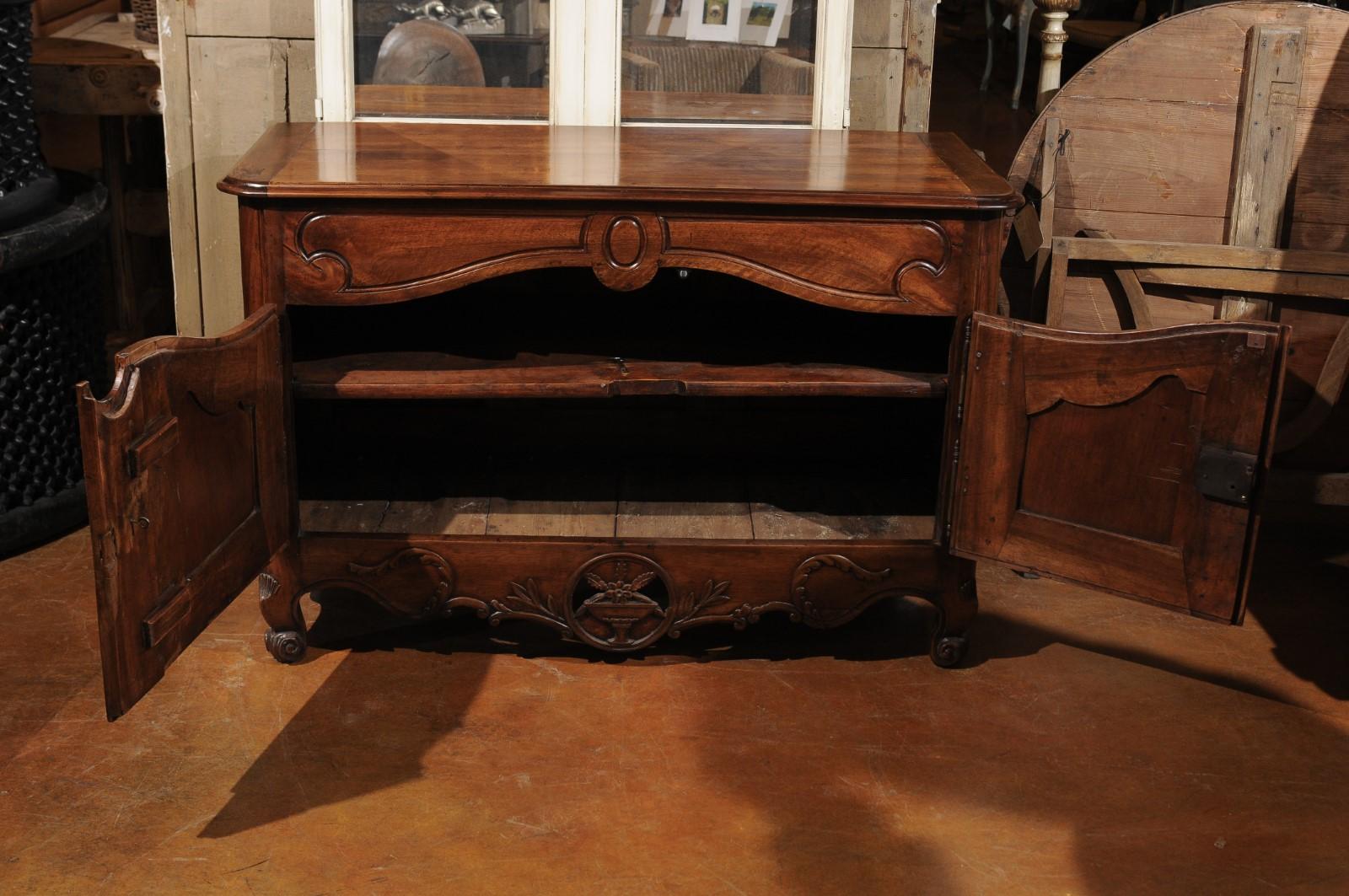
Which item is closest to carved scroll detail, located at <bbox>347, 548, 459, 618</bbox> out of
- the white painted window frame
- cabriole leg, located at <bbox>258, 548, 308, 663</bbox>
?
cabriole leg, located at <bbox>258, 548, 308, 663</bbox>

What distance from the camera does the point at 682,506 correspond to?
313 cm

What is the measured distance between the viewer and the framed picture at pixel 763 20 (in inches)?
132

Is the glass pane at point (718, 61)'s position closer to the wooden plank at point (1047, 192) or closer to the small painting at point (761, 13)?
the small painting at point (761, 13)

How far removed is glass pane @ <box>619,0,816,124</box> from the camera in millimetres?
3352

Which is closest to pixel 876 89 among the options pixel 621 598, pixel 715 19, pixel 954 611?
pixel 715 19

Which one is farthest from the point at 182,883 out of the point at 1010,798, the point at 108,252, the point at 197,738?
the point at 108,252

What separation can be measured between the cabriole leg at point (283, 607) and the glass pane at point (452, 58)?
111 centimetres

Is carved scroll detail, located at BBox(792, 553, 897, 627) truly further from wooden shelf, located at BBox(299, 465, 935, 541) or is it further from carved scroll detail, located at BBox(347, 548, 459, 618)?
carved scroll detail, located at BBox(347, 548, 459, 618)

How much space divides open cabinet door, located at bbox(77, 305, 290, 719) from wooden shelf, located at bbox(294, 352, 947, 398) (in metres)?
0.17

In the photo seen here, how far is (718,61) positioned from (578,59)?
32 centimetres

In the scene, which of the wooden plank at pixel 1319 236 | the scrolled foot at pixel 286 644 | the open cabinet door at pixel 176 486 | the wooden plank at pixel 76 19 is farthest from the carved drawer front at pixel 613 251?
the wooden plank at pixel 76 19

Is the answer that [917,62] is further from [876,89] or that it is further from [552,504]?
[552,504]

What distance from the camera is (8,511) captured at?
3.43 meters

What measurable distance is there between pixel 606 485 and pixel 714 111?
92cm
